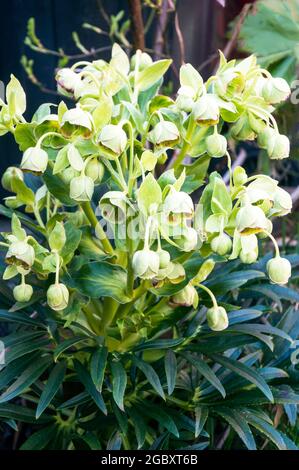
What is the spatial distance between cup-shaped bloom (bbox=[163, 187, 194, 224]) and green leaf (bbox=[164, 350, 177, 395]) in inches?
9.6

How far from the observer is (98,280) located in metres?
0.77

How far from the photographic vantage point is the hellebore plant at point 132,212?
2.17 feet

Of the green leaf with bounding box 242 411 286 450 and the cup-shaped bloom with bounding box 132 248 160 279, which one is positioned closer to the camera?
the cup-shaped bloom with bounding box 132 248 160 279

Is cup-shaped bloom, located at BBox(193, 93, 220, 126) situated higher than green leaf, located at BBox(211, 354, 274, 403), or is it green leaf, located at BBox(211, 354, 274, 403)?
cup-shaped bloom, located at BBox(193, 93, 220, 126)

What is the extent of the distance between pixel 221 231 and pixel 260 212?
0.06 metres

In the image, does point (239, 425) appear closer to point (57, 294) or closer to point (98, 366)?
point (98, 366)

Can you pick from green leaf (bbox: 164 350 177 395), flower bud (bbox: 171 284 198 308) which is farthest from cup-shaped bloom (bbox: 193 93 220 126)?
green leaf (bbox: 164 350 177 395)

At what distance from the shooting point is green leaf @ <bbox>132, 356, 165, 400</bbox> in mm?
759

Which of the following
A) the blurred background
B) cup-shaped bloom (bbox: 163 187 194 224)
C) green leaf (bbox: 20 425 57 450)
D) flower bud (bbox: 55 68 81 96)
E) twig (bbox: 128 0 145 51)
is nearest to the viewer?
cup-shaped bloom (bbox: 163 187 194 224)

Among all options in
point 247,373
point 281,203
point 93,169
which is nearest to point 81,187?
point 93,169

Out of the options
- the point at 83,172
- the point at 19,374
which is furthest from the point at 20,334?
the point at 83,172

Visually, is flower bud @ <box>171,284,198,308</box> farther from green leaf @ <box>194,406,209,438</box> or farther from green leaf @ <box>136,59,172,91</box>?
green leaf @ <box>136,59,172,91</box>

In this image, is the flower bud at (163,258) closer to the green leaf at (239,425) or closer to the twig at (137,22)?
the green leaf at (239,425)

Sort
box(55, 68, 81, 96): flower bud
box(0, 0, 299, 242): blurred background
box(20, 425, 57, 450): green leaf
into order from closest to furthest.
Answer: box(55, 68, 81, 96): flower bud
box(20, 425, 57, 450): green leaf
box(0, 0, 299, 242): blurred background
